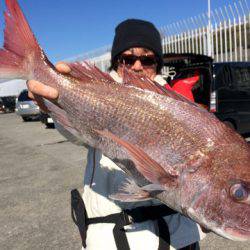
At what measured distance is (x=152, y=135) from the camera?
1852 mm

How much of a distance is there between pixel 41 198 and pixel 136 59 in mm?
4797

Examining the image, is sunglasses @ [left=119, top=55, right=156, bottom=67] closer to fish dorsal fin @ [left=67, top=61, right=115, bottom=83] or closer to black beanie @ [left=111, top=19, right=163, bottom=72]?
black beanie @ [left=111, top=19, right=163, bottom=72]

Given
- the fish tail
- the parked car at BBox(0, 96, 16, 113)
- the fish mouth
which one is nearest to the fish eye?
the fish mouth

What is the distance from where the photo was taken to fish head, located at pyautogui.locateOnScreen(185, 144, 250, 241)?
168cm

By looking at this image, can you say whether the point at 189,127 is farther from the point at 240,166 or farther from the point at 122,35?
the point at 122,35

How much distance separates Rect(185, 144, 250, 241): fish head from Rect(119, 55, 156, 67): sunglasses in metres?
0.87

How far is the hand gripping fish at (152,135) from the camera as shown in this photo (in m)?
1.71

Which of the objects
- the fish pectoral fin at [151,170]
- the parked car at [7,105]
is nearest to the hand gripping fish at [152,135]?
the fish pectoral fin at [151,170]

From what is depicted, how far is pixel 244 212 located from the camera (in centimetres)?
169

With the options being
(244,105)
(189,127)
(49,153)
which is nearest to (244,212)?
(189,127)

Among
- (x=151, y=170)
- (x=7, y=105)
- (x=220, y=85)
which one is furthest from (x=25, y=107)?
(x=151, y=170)

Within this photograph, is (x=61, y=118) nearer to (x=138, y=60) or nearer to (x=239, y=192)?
(x=138, y=60)

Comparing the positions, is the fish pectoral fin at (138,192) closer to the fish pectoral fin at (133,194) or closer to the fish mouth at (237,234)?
the fish pectoral fin at (133,194)

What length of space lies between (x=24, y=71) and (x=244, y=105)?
28.0 ft
